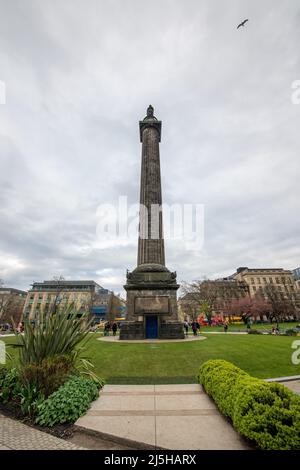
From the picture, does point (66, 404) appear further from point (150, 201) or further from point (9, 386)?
point (150, 201)

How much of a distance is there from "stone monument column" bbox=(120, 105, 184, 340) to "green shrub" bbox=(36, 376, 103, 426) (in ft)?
50.8

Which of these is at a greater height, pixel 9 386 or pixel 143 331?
pixel 9 386

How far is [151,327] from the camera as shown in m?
21.5

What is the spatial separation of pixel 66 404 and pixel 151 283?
17194 mm

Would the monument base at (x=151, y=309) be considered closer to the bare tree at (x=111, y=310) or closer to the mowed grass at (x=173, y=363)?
the mowed grass at (x=173, y=363)

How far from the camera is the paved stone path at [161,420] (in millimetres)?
4176

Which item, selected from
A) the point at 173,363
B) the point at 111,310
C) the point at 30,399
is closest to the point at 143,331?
the point at 173,363

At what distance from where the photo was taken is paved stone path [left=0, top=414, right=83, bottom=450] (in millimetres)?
4145

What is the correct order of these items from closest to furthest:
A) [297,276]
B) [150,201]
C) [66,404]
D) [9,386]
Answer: [66,404] → [9,386] → [150,201] → [297,276]

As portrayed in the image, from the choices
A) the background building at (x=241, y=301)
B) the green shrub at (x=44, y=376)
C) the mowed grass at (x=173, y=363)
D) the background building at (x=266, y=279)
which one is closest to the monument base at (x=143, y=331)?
the mowed grass at (x=173, y=363)

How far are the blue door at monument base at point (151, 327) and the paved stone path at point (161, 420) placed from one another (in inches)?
574
